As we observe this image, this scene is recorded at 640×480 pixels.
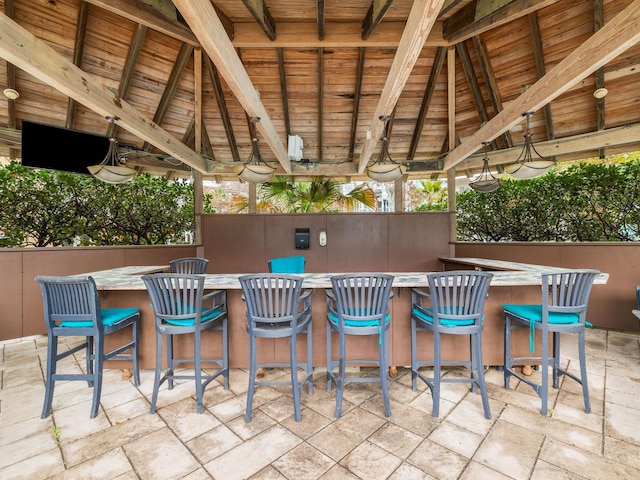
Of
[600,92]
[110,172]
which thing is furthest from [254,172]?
[600,92]

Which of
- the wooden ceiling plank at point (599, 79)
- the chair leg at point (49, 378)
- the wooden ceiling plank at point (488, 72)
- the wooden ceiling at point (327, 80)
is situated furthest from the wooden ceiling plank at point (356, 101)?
the chair leg at point (49, 378)

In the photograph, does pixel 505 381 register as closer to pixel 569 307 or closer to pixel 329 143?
pixel 569 307

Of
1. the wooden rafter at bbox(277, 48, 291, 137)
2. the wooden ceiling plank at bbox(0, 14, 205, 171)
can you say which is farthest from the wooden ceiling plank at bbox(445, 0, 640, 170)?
the wooden ceiling plank at bbox(0, 14, 205, 171)

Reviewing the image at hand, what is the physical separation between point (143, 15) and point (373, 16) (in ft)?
9.32

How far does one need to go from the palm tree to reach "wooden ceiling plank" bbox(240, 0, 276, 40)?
288 cm

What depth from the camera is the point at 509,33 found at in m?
4.45

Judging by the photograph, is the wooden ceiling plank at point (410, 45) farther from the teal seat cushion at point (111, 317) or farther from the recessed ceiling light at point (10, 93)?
the recessed ceiling light at point (10, 93)

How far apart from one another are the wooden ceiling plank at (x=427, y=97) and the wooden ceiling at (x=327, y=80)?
0.11ft

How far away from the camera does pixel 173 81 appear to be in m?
4.90

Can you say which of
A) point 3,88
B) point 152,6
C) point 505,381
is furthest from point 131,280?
point 3,88

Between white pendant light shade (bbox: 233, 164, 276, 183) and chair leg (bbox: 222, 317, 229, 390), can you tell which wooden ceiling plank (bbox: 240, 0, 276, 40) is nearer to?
white pendant light shade (bbox: 233, 164, 276, 183)

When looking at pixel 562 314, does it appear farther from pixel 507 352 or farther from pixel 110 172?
pixel 110 172

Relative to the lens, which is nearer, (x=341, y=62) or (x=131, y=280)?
(x=131, y=280)

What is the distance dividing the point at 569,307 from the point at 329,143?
501 centimetres
